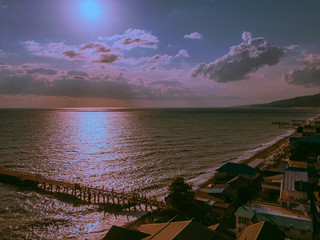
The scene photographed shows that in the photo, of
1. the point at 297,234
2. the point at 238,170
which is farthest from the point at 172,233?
the point at 238,170

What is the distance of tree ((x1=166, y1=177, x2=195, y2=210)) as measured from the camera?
31.6m

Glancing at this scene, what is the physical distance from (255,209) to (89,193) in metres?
26.0

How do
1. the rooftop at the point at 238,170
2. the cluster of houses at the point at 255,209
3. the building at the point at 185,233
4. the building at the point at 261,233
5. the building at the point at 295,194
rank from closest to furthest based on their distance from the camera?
the building at the point at 261,233 < the building at the point at 185,233 < the cluster of houses at the point at 255,209 < the building at the point at 295,194 < the rooftop at the point at 238,170

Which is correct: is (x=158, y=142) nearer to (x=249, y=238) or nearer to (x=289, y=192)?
(x=289, y=192)

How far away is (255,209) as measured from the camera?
27266mm

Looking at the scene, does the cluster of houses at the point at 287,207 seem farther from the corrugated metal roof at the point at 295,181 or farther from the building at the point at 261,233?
the building at the point at 261,233

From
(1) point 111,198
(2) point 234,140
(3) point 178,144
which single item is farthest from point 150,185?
(2) point 234,140

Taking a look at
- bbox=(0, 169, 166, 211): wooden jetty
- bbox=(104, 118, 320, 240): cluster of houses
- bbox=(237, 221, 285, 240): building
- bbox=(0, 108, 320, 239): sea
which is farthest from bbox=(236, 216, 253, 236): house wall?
bbox=(0, 108, 320, 239): sea

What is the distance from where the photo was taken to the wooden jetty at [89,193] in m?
37.2

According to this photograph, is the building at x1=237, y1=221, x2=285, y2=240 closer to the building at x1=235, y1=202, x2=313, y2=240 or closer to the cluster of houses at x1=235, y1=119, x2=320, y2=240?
the cluster of houses at x1=235, y1=119, x2=320, y2=240

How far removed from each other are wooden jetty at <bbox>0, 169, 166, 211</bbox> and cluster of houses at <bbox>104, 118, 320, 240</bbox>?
8.32m

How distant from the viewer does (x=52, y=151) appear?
74062 millimetres

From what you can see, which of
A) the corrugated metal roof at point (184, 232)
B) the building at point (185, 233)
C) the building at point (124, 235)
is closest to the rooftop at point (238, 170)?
the building at point (185, 233)

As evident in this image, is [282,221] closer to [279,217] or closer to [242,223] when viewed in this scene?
[279,217]
